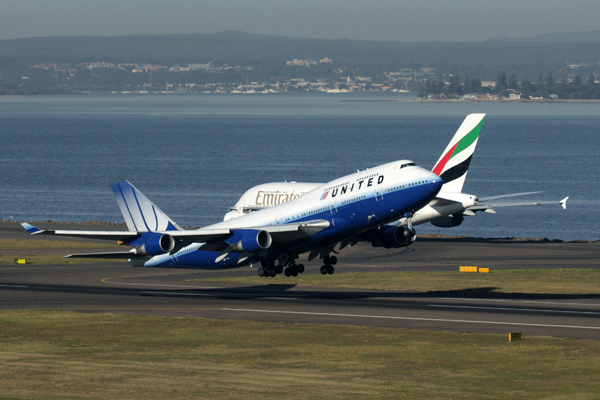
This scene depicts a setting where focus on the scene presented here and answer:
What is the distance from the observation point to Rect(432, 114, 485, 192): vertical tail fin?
3342 inches

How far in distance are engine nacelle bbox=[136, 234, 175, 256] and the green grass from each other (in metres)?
17.8

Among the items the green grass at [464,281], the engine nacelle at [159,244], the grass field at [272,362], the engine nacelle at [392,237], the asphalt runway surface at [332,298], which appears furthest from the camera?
the green grass at [464,281]

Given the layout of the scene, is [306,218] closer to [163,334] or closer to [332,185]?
[332,185]

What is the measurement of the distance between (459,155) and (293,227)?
3225cm

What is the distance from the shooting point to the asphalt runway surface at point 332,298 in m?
52.1

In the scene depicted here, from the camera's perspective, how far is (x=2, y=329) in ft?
163

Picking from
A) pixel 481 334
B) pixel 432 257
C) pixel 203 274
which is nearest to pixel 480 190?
pixel 432 257

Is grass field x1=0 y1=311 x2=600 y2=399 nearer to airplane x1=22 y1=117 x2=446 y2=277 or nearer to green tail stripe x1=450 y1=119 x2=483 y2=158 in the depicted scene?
airplane x1=22 y1=117 x2=446 y2=277

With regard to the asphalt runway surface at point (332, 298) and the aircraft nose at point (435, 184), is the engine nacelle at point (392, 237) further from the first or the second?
the aircraft nose at point (435, 184)

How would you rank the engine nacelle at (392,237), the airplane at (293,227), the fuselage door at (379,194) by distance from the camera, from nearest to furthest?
the airplane at (293,227), the fuselage door at (379,194), the engine nacelle at (392,237)

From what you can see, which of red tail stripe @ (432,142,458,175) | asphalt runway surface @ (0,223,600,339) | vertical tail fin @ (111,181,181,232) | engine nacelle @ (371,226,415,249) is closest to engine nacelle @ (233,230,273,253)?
asphalt runway surface @ (0,223,600,339)

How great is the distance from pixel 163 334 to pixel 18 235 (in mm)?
69865

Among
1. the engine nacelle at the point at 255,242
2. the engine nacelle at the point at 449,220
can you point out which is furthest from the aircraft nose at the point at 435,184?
the engine nacelle at the point at 449,220

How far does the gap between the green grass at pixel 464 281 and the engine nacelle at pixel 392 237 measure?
1023 centimetres
